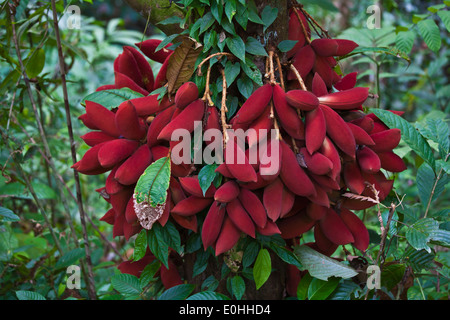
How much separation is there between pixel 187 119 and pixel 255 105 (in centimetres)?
9

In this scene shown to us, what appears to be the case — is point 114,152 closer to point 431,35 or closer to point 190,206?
point 190,206

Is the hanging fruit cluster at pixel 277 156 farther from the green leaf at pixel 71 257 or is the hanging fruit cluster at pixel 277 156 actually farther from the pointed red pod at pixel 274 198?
the green leaf at pixel 71 257

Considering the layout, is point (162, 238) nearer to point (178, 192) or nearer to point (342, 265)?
point (178, 192)

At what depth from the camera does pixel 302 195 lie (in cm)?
53

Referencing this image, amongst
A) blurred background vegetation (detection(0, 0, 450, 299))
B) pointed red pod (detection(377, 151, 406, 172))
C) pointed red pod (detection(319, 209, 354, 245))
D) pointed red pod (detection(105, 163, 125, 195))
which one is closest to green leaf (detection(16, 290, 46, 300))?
blurred background vegetation (detection(0, 0, 450, 299))

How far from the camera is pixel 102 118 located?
58 centimetres

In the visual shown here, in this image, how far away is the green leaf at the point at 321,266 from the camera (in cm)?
61

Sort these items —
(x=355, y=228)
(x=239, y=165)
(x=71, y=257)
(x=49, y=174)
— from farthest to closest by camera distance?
1. (x=49, y=174)
2. (x=71, y=257)
3. (x=355, y=228)
4. (x=239, y=165)

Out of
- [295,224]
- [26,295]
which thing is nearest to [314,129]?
[295,224]

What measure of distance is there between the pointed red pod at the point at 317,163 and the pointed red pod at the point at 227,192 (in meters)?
0.09

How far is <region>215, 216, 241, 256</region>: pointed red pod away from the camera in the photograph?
542mm

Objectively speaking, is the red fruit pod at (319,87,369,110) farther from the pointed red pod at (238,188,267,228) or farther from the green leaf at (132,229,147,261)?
the green leaf at (132,229,147,261)

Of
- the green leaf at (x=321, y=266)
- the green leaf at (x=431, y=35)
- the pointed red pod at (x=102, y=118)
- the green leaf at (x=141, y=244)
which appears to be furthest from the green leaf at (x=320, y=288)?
the green leaf at (x=431, y=35)
